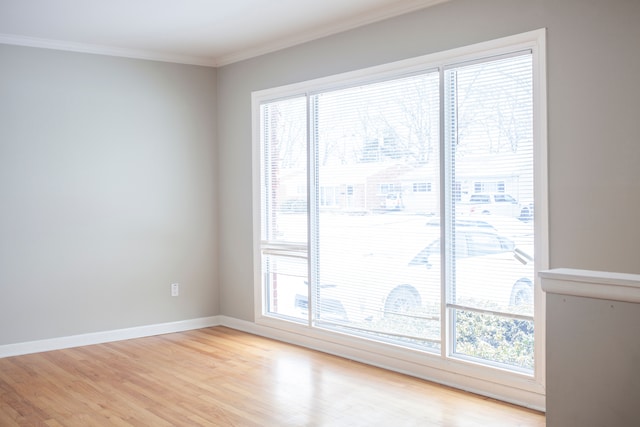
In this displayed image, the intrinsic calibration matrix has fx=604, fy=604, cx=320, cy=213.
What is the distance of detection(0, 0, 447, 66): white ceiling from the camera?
14.0 feet

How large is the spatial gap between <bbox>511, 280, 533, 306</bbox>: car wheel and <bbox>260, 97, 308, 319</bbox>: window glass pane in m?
2.04

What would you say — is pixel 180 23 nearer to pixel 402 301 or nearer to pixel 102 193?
pixel 102 193

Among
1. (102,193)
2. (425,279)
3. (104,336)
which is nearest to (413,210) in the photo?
(425,279)

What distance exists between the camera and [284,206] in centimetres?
548

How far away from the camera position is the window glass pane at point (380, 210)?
421cm

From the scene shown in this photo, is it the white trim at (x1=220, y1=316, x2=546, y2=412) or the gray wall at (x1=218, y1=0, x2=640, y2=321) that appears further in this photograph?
the white trim at (x1=220, y1=316, x2=546, y2=412)

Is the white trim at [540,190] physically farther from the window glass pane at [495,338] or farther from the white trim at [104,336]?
the white trim at [104,336]

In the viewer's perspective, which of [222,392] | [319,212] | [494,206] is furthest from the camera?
[319,212]

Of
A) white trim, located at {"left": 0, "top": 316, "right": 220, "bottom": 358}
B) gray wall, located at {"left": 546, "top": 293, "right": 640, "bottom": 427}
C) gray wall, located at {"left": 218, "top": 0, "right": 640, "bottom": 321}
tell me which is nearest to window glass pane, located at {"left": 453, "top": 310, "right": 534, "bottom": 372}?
gray wall, located at {"left": 218, "top": 0, "right": 640, "bottom": 321}

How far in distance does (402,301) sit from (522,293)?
979mm

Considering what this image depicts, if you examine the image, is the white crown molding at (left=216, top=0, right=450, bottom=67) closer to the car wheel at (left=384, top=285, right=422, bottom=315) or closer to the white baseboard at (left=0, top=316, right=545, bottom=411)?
the car wheel at (left=384, top=285, right=422, bottom=315)

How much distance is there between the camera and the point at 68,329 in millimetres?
5297

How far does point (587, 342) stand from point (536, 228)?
1.79 metres

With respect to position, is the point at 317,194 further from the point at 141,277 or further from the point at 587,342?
the point at 587,342
